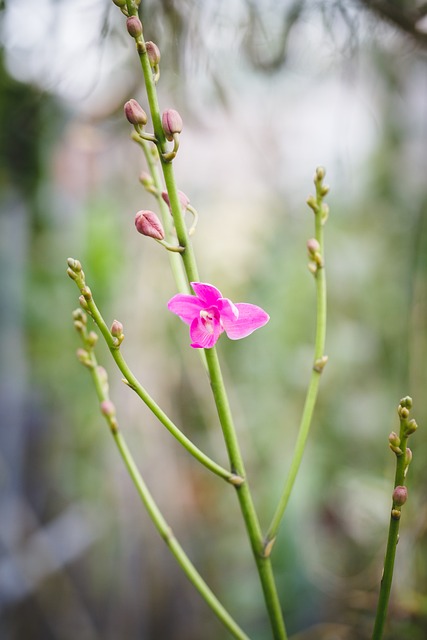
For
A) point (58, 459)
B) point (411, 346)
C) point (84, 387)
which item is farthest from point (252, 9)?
point (58, 459)

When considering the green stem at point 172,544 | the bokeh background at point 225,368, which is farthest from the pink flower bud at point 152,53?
the bokeh background at point 225,368

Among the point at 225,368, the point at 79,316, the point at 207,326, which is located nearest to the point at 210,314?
the point at 207,326

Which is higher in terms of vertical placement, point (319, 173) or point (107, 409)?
point (319, 173)

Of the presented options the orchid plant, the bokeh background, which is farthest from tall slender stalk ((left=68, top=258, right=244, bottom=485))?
the bokeh background

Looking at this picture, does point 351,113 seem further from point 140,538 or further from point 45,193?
point 140,538

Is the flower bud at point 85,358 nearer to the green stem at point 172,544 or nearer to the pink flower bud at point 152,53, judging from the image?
the green stem at point 172,544

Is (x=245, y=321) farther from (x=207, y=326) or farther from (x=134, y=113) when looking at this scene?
(x=134, y=113)
